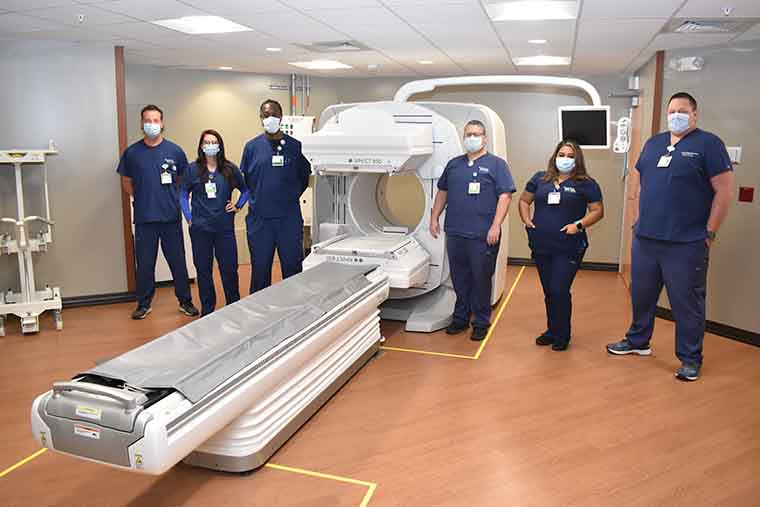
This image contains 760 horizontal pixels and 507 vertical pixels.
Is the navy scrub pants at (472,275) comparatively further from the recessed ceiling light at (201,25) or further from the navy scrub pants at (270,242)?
the recessed ceiling light at (201,25)

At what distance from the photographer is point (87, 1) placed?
3.49 m

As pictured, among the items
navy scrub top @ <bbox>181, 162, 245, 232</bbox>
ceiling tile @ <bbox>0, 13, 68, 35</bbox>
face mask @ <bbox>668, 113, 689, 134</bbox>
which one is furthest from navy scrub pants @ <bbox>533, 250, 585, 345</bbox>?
ceiling tile @ <bbox>0, 13, 68, 35</bbox>

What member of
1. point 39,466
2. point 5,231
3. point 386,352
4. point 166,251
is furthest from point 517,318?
point 5,231

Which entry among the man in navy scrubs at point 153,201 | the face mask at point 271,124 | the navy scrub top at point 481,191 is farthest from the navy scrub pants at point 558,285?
the man in navy scrubs at point 153,201

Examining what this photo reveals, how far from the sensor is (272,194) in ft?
14.3

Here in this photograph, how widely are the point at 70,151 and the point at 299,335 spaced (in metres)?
3.25

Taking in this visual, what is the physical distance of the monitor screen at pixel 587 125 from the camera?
14.7ft

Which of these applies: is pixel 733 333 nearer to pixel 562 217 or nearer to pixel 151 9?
pixel 562 217

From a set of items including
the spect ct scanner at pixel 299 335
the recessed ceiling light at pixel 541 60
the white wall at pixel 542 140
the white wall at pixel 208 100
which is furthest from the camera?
the white wall at pixel 542 140

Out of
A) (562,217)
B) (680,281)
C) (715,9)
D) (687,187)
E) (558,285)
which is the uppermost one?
(715,9)

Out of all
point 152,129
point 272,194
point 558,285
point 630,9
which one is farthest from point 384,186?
point 630,9

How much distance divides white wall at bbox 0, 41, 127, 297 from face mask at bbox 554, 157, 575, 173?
3437 millimetres

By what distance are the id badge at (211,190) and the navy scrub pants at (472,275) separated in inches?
65.1

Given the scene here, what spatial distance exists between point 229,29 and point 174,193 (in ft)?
4.18
